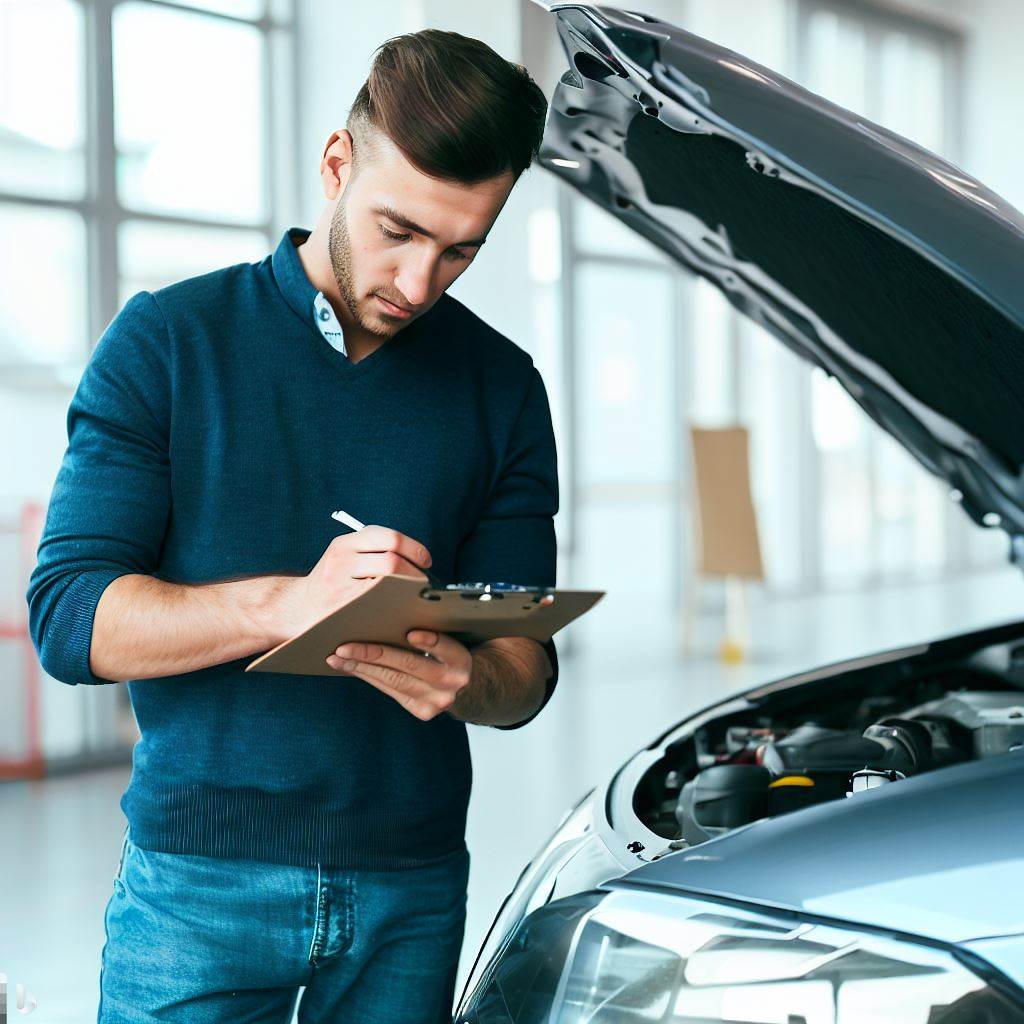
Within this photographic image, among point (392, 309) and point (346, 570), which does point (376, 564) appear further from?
point (392, 309)

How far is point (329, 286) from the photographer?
3.98ft

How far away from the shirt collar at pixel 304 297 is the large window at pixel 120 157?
3486 mm

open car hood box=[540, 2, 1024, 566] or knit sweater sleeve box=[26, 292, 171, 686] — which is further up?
open car hood box=[540, 2, 1024, 566]

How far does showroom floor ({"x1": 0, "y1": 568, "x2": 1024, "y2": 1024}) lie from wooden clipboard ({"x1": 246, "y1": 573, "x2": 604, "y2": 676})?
0.68 metres

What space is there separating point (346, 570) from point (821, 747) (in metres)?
0.61

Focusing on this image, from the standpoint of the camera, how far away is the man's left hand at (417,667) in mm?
986

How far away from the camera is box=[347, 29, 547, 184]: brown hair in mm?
1102

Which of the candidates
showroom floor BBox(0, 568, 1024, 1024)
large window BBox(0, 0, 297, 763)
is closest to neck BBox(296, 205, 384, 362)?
showroom floor BBox(0, 568, 1024, 1024)

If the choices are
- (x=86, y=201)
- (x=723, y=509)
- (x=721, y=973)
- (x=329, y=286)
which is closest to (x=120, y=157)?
(x=86, y=201)

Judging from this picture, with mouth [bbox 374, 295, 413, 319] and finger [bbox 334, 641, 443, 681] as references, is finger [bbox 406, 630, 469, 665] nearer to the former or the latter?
finger [bbox 334, 641, 443, 681]

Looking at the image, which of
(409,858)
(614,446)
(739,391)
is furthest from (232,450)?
(739,391)

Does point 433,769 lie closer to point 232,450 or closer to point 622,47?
point 232,450

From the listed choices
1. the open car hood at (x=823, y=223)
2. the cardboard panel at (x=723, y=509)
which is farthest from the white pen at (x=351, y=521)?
the cardboard panel at (x=723, y=509)

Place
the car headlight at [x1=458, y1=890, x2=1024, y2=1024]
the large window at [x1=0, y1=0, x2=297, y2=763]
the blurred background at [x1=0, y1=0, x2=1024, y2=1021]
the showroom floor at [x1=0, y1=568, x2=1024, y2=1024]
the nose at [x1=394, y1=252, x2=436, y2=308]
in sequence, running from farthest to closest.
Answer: the large window at [x1=0, y1=0, x2=297, y2=763]
the blurred background at [x1=0, y1=0, x2=1024, y2=1021]
the showroom floor at [x1=0, y1=568, x2=1024, y2=1024]
the nose at [x1=394, y1=252, x2=436, y2=308]
the car headlight at [x1=458, y1=890, x2=1024, y2=1024]
